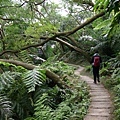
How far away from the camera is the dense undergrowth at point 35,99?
5422 millimetres

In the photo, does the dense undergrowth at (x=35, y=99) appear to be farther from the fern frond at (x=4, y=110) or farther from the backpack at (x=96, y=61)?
the backpack at (x=96, y=61)

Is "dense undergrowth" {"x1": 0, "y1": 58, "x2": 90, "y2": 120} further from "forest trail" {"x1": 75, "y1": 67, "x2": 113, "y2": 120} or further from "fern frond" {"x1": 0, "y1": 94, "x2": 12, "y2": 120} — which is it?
"forest trail" {"x1": 75, "y1": 67, "x2": 113, "y2": 120}

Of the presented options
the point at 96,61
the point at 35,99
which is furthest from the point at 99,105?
the point at 96,61

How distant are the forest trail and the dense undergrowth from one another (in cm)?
17

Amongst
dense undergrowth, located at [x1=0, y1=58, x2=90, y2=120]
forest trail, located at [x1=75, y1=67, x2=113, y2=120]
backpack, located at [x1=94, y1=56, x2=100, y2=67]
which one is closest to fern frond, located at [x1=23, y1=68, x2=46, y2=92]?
dense undergrowth, located at [x1=0, y1=58, x2=90, y2=120]

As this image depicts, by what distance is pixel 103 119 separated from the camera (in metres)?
4.99

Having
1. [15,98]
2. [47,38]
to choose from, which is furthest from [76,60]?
[15,98]

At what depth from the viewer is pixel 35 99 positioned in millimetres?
6383

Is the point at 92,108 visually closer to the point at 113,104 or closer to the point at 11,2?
the point at 113,104

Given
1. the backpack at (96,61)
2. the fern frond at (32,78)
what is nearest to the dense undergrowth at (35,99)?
the fern frond at (32,78)

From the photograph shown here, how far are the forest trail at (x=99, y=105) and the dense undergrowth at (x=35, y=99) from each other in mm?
167

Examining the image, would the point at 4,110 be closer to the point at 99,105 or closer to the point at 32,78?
Answer: the point at 32,78

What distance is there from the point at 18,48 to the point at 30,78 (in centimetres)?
381

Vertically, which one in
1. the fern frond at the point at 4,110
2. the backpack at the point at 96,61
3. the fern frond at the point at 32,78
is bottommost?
the fern frond at the point at 4,110
